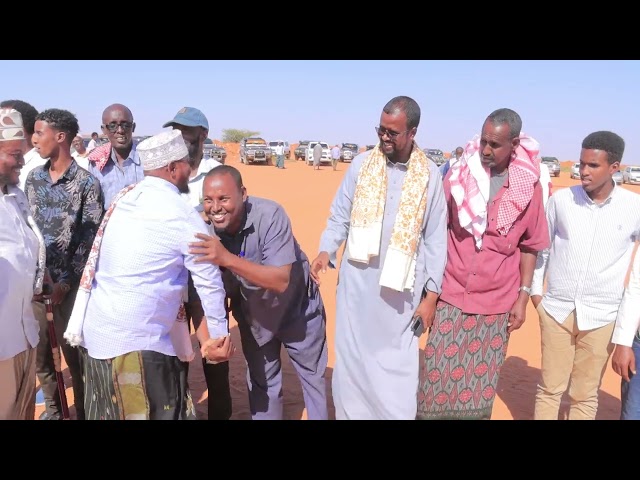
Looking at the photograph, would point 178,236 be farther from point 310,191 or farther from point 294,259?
point 310,191

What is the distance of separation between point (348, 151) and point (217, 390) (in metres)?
37.4

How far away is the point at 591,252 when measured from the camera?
337cm

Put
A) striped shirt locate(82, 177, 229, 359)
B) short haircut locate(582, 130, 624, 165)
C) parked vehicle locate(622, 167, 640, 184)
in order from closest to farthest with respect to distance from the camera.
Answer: striped shirt locate(82, 177, 229, 359) → short haircut locate(582, 130, 624, 165) → parked vehicle locate(622, 167, 640, 184)

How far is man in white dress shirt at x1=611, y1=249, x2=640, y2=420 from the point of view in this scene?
121 inches

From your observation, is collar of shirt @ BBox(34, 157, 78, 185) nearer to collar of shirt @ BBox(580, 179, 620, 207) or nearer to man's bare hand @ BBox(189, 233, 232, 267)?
man's bare hand @ BBox(189, 233, 232, 267)

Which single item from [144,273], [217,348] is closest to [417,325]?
[217,348]

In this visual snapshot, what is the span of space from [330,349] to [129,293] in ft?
12.3

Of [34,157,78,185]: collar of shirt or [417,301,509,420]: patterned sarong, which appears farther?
[34,157,78,185]: collar of shirt

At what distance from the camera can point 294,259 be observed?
3273mm

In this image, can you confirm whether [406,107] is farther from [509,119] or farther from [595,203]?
[595,203]

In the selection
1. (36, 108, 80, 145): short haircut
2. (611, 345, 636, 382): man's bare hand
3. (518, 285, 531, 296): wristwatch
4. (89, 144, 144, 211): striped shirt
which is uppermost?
(36, 108, 80, 145): short haircut

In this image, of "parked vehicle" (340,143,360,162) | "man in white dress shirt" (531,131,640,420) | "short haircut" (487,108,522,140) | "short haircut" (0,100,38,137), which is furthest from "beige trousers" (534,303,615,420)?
"parked vehicle" (340,143,360,162)

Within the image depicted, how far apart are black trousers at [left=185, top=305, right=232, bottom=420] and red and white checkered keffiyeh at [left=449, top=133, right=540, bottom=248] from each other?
6.90 feet
